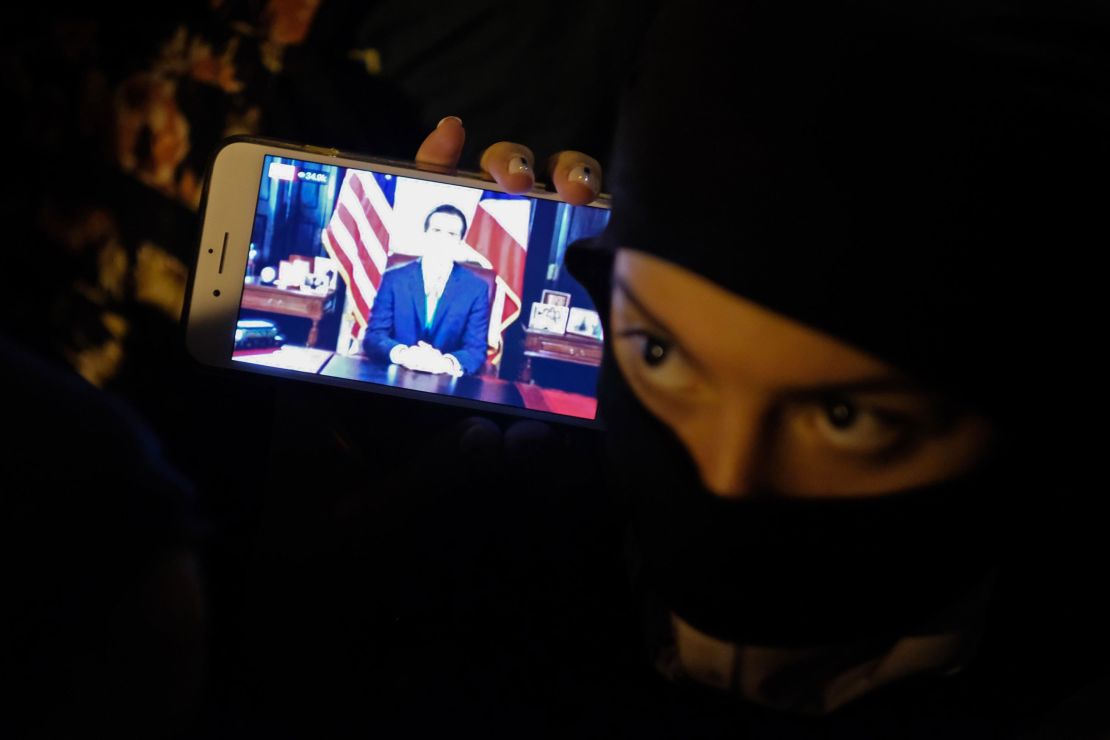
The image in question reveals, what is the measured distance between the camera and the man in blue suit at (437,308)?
0.53 m

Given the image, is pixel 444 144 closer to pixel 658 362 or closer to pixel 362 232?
pixel 362 232

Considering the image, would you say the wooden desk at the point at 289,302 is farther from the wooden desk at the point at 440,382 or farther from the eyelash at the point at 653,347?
the eyelash at the point at 653,347

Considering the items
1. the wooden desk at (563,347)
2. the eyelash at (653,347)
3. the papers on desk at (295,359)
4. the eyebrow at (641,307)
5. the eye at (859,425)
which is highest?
the eyebrow at (641,307)

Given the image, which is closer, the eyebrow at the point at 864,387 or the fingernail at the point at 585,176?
the eyebrow at the point at 864,387

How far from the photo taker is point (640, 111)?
355mm

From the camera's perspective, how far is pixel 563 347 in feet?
1.76

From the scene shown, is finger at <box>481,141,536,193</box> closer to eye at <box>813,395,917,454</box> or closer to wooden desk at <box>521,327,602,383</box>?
wooden desk at <box>521,327,602,383</box>

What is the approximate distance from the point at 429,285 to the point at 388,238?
0.15ft

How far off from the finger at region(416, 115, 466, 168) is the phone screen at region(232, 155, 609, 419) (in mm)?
23

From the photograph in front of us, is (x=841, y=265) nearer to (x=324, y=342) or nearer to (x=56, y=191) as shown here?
(x=324, y=342)

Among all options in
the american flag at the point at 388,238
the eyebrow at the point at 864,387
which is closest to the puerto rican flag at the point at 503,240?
the american flag at the point at 388,238

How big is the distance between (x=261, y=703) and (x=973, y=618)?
0.51 metres

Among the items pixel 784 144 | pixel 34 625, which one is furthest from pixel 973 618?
pixel 34 625

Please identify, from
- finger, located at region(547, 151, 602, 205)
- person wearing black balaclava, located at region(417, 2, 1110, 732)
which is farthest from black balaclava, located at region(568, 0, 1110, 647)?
finger, located at region(547, 151, 602, 205)
